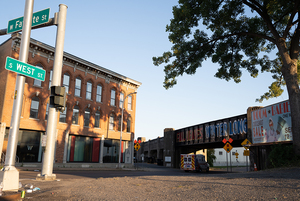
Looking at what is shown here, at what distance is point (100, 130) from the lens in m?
35.5

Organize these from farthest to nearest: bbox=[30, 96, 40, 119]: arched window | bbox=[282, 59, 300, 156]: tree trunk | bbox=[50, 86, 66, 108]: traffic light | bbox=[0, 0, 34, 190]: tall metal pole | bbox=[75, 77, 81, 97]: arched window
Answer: bbox=[75, 77, 81, 97]: arched window
bbox=[30, 96, 40, 119]: arched window
bbox=[282, 59, 300, 156]: tree trunk
bbox=[50, 86, 66, 108]: traffic light
bbox=[0, 0, 34, 190]: tall metal pole

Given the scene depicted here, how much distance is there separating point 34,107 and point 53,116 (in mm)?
19150

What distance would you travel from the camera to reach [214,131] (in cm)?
3738

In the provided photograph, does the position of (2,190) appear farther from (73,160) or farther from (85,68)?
(85,68)

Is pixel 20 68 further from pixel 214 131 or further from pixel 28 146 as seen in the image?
pixel 214 131

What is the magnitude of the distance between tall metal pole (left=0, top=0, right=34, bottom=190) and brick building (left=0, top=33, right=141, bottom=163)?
1907cm

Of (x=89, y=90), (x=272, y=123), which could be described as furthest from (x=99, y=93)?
(x=272, y=123)

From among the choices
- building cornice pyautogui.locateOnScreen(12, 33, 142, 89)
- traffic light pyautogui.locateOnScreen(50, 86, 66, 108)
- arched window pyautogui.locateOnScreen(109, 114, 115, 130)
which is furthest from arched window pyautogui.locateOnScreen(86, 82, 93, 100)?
traffic light pyautogui.locateOnScreen(50, 86, 66, 108)

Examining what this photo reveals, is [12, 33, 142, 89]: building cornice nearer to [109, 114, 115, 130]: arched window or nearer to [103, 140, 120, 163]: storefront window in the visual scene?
[109, 114, 115, 130]: arched window

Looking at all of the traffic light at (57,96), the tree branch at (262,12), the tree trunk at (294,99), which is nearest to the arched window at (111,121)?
the tree branch at (262,12)

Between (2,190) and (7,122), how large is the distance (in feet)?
67.2

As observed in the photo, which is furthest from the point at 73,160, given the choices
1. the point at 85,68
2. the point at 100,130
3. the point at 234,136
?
the point at 234,136

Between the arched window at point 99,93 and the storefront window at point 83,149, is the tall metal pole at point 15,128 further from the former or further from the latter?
the arched window at point 99,93

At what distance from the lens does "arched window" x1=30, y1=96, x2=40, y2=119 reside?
1089 inches
